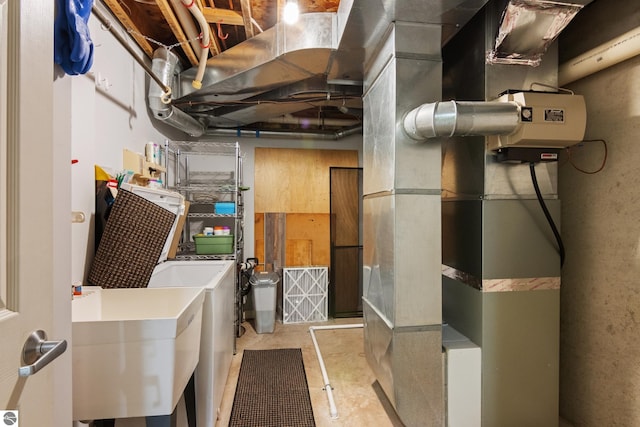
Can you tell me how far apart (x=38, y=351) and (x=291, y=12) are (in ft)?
6.04

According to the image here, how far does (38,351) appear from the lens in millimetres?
615

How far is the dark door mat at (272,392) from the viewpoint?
189 centimetres

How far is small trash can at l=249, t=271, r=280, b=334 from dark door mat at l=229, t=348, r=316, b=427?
42cm

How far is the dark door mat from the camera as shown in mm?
1888

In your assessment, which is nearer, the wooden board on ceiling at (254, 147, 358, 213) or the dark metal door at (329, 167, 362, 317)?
the dark metal door at (329, 167, 362, 317)

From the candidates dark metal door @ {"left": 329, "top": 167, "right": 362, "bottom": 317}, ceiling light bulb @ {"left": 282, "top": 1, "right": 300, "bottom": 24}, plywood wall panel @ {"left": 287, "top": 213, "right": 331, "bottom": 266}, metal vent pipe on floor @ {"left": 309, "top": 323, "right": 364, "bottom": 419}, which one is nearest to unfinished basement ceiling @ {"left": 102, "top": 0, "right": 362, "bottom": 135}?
ceiling light bulb @ {"left": 282, "top": 1, "right": 300, "bottom": 24}

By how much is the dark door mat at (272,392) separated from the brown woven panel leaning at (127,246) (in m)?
1.08

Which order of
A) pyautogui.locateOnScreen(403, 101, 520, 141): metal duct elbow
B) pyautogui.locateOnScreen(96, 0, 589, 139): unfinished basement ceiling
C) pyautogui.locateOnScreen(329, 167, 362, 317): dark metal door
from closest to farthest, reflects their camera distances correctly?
1. pyautogui.locateOnScreen(403, 101, 520, 141): metal duct elbow
2. pyautogui.locateOnScreen(96, 0, 589, 139): unfinished basement ceiling
3. pyautogui.locateOnScreen(329, 167, 362, 317): dark metal door

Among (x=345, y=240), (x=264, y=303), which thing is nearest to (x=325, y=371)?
(x=264, y=303)

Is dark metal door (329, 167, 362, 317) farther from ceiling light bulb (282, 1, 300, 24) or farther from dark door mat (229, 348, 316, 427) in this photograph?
ceiling light bulb (282, 1, 300, 24)

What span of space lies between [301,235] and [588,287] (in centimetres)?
282

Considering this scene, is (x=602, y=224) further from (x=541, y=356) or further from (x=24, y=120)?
(x=24, y=120)

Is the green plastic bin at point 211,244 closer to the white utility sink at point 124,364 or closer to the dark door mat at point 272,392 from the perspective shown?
the dark door mat at point 272,392

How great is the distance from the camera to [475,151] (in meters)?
1.75
